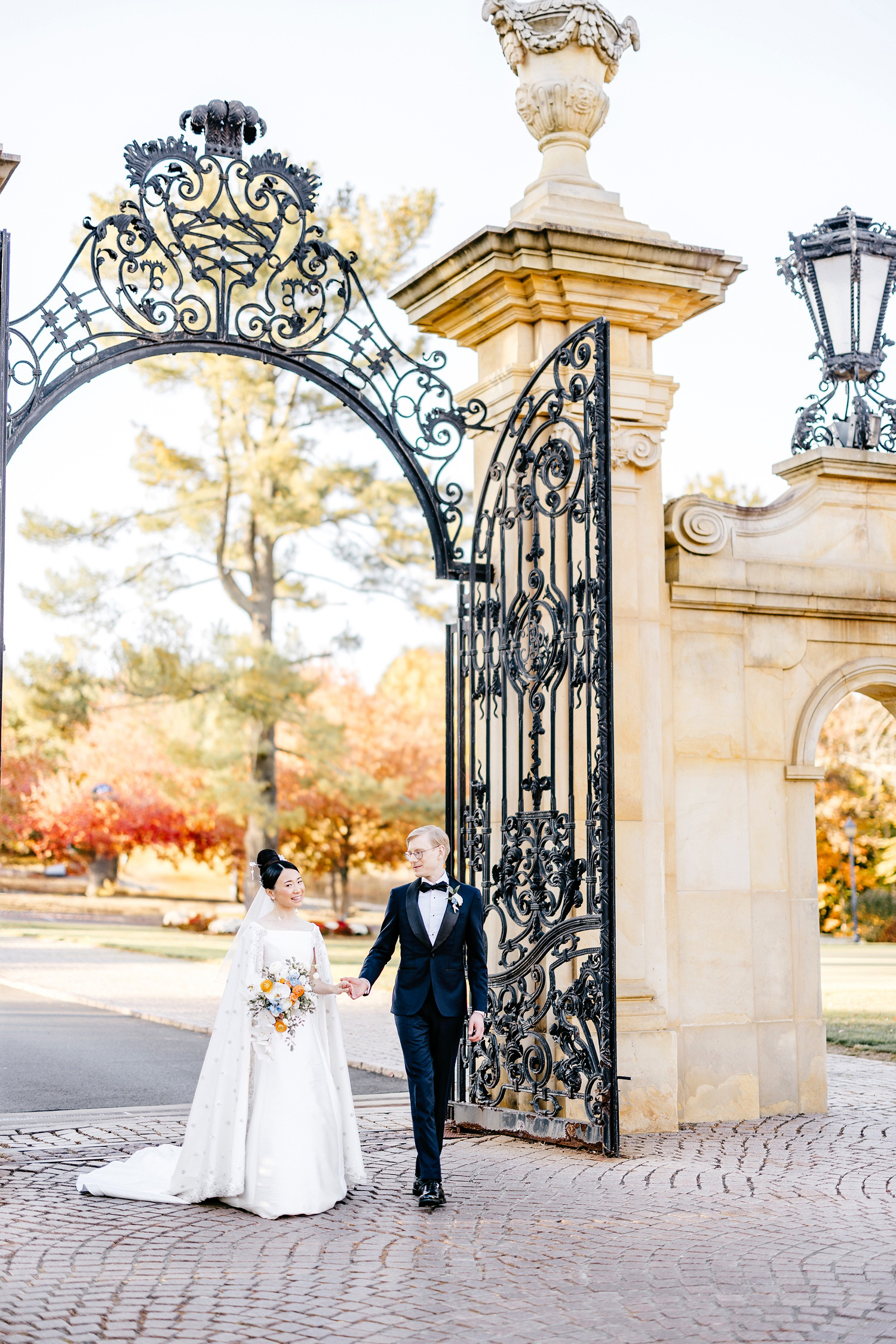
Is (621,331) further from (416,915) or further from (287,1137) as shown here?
(287,1137)

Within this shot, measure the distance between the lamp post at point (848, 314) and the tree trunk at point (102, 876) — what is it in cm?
3811

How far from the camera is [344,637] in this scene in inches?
1091

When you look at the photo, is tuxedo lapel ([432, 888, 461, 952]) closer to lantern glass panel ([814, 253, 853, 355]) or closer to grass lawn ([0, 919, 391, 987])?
lantern glass panel ([814, 253, 853, 355])

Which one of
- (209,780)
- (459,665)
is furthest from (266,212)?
(459,665)

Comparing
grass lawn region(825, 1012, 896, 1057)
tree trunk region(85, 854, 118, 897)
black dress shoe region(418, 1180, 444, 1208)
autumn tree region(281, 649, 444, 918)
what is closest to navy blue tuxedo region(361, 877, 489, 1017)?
black dress shoe region(418, 1180, 444, 1208)

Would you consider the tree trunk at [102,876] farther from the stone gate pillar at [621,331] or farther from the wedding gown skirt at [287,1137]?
the wedding gown skirt at [287,1137]

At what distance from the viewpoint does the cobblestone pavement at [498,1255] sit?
4.47 meters

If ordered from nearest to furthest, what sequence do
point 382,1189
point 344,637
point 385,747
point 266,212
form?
1. point 382,1189
2. point 266,212
3. point 344,637
4. point 385,747

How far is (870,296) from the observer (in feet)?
31.3

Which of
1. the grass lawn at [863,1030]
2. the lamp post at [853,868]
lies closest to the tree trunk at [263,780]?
the grass lawn at [863,1030]

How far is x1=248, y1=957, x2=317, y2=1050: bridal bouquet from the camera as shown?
629cm

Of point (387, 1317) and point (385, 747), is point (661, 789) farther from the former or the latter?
point (385, 747)

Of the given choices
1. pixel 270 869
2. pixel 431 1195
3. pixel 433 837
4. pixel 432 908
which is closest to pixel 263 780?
pixel 270 869

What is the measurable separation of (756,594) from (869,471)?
1.31 m
